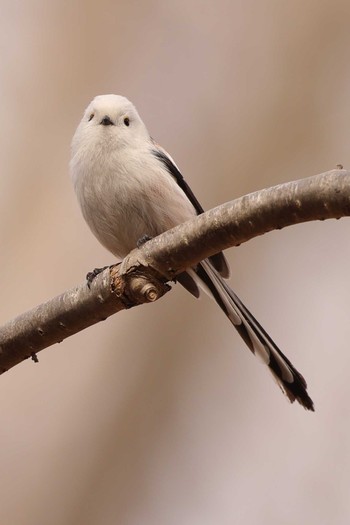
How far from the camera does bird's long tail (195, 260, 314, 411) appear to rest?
2442mm

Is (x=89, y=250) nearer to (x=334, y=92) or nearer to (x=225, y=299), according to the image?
(x=225, y=299)

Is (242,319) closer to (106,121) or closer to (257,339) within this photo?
(257,339)

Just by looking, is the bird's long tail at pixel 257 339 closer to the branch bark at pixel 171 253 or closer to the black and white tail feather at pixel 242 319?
the black and white tail feather at pixel 242 319

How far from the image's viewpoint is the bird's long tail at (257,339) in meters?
2.44

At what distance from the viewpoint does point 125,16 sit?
13.4 feet

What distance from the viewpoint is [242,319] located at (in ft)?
8.66

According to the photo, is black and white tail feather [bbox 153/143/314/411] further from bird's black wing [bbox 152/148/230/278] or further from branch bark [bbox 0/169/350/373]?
branch bark [bbox 0/169/350/373]

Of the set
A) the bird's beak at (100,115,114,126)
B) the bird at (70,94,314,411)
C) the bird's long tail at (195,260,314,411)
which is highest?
the bird's beak at (100,115,114,126)

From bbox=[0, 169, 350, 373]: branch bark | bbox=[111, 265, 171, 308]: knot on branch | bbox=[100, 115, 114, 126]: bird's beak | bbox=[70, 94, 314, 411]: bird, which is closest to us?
bbox=[0, 169, 350, 373]: branch bark

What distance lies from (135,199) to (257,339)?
53 cm

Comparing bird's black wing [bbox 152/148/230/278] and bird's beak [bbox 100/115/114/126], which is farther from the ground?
bird's beak [bbox 100/115/114/126]

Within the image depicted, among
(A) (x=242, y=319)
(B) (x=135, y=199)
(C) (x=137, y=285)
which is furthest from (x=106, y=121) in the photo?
(C) (x=137, y=285)

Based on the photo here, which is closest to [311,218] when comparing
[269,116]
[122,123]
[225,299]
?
[225,299]

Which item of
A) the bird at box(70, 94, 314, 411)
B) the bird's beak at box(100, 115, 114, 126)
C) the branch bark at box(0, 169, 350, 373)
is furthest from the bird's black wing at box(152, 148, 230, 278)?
the branch bark at box(0, 169, 350, 373)
